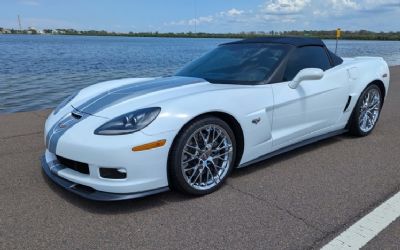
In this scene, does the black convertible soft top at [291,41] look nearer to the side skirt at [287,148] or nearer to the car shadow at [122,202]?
the side skirt at [287,148]

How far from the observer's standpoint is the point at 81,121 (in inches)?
121

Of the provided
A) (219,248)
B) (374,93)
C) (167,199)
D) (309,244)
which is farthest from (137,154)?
(374,93)

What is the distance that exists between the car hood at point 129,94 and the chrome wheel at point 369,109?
241cm

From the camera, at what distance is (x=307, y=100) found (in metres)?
3.94

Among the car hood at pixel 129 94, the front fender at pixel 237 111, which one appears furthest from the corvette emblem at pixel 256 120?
the car hood at pixel 129 94

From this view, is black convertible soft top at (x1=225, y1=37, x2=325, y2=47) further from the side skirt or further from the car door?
the side skirt

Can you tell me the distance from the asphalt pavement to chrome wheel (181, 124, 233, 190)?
15cm

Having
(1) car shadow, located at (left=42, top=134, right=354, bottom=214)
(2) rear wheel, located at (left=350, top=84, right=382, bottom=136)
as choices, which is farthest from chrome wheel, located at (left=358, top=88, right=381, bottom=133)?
(1) car shadow, located at (left=42, top=134, right=354, bottom=214)

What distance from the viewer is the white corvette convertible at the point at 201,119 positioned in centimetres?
285

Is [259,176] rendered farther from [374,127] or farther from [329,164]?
[374,127]

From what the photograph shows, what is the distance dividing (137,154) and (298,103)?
6.09 feet

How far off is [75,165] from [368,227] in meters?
2.25

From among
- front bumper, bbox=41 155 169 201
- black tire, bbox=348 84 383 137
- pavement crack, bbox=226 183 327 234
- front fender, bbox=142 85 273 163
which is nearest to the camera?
pavement crack, bbox=226 183 327 234

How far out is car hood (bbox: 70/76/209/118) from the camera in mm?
3137
